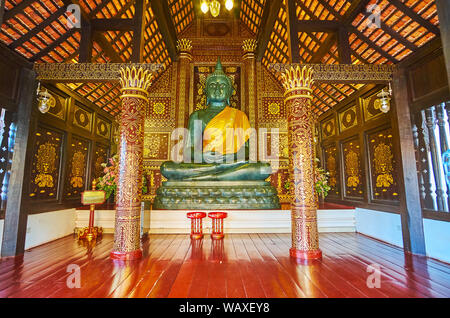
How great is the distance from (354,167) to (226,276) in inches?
156

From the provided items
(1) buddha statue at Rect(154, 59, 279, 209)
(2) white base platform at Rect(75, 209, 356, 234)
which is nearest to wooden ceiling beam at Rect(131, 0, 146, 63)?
(1) buddha statue at Rect(154, 59, 279, 209)

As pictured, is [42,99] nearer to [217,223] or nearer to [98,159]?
[98,159]

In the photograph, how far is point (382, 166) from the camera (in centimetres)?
408

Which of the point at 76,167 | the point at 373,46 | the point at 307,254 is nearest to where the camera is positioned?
the point at 307,254

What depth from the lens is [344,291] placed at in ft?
6.41

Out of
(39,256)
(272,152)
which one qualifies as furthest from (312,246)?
(272,152)

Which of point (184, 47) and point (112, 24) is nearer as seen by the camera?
point (112, 24)

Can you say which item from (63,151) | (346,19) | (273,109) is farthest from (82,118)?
(346,19)

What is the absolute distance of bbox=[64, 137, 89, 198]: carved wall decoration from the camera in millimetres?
4609

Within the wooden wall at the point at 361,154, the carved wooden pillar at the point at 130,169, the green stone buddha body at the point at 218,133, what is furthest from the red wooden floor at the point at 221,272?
the green stone buddha body at the point at 218,133

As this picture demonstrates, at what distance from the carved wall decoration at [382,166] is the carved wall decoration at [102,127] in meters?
6.03

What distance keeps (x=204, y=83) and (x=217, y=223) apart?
523 cm

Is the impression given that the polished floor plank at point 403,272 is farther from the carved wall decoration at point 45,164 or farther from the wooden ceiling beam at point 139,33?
the carved wall decoration at point 45,164
